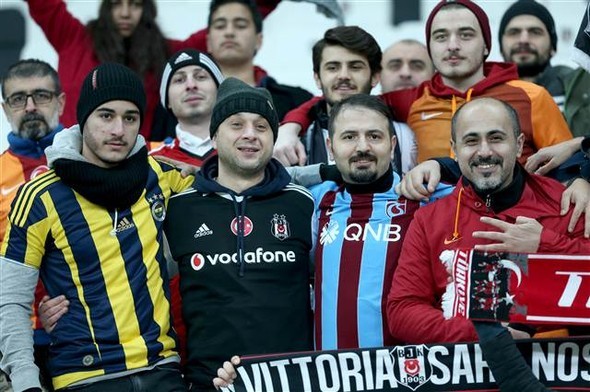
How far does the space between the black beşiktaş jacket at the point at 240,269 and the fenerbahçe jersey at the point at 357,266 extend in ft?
0.28

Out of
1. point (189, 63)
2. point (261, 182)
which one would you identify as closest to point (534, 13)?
point (189, 63)

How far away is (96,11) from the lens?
726cm

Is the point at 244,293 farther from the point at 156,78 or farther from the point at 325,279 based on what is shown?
the point at 156,78

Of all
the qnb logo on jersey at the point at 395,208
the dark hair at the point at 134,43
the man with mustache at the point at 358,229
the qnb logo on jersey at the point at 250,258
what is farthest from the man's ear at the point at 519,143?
the dark hair at the point at 134,43

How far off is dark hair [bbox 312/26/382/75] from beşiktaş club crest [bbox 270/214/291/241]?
3.94ft

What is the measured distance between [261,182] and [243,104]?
34 cm

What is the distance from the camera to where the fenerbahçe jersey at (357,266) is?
4664 mm

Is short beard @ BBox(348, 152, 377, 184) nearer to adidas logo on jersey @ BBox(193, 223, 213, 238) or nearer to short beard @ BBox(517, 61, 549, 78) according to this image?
adidas logo on jersey @ BBox(193, 223, 213, 238)

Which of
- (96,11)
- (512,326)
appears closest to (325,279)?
(512,326)

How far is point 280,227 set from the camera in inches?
188

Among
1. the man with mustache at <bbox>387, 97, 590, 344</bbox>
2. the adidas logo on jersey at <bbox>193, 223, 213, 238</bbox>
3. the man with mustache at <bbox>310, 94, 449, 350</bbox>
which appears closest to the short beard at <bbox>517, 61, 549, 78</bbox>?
the man with mustache at <bbox>310, 94, 449, 350</bbox>

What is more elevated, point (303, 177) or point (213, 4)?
point (213, 4)

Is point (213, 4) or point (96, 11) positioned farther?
point (96, 11)

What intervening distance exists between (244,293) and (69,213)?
750 millimetres
